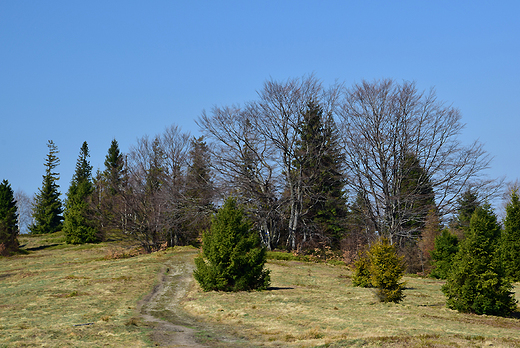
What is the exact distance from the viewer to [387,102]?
39.3 meters

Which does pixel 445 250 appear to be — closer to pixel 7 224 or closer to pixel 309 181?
pixel 309 181

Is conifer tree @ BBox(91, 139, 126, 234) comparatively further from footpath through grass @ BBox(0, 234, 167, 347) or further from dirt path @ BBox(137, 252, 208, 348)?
dirt path @ BBox(137, 252, 208, 348)

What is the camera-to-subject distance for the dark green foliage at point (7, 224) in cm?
5178

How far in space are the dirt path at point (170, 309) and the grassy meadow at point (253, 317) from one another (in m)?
0.37

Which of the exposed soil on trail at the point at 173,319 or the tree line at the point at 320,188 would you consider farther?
the tree line at the point at 320,188

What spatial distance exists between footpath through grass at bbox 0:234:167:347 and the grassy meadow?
4cm

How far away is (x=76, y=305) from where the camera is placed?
18.8 meters

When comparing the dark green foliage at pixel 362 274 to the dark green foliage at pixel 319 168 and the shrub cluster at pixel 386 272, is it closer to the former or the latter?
the shrub cluster at pixel 386 272

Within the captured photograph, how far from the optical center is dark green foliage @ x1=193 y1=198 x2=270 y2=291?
70.9ft

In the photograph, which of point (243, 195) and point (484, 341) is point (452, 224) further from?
point (484, 341)

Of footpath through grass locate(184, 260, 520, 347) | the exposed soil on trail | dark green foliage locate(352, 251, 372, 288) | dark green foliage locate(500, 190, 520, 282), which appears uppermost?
→ dark green foliage locate(500, 190, 520, 282)

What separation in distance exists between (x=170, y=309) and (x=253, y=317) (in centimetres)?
485

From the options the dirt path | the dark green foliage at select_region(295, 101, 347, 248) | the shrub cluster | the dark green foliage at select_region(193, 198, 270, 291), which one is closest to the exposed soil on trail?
the dirt path

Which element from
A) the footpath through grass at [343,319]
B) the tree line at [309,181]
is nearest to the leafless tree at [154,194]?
the tree line at [309,181]
